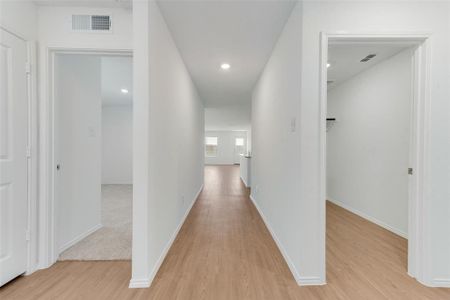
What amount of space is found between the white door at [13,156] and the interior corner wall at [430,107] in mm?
2517

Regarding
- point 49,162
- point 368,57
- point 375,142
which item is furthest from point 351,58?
point 49,162

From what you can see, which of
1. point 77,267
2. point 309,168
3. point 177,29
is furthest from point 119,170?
point 309,168

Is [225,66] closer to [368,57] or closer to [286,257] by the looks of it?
[368,57]

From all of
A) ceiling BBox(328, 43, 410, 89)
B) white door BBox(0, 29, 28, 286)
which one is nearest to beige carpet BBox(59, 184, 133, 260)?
white door BBox(0, 29, 28, 286)

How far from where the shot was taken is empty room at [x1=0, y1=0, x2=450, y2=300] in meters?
1.77

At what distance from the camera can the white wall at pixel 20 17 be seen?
1759 millimetres

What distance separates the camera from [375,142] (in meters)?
3.40

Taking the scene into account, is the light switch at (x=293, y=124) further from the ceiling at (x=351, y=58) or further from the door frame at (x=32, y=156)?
the door frame at (x=32, y=156)

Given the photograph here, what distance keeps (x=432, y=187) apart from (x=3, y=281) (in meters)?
3.75

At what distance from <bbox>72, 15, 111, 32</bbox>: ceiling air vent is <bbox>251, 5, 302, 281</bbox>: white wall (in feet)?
6.08

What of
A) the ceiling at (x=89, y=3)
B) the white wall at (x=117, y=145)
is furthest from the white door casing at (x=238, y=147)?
the ceiling at (x=89, y=3)

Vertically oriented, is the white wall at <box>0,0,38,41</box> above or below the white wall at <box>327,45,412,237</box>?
above

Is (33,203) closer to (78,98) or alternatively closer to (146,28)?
(78,98)

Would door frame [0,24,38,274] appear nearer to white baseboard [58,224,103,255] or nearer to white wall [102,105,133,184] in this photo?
white baseboard [58,224,103,255]
